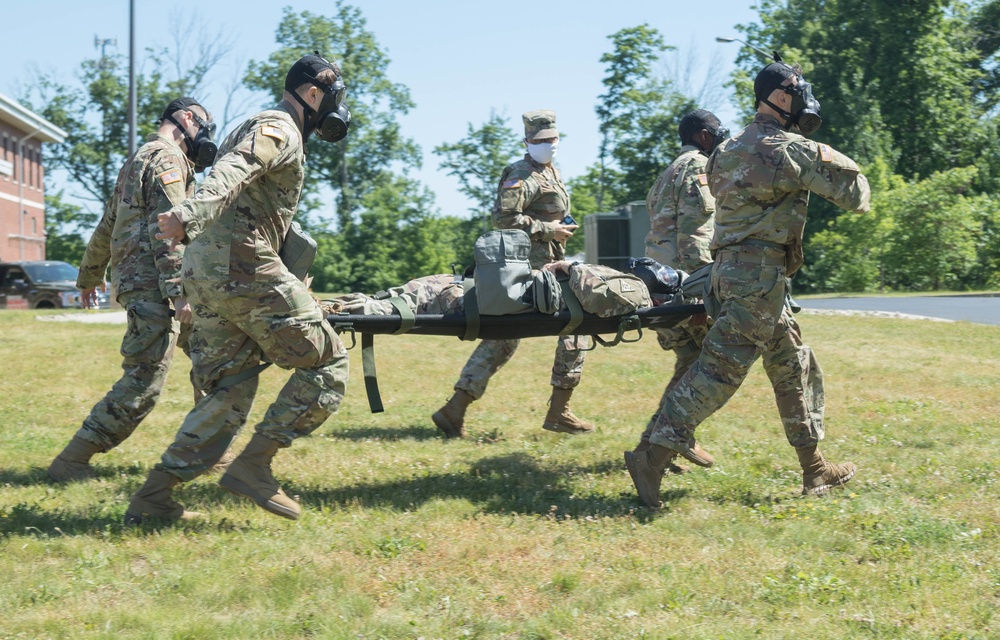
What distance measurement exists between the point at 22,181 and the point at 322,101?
5436cm

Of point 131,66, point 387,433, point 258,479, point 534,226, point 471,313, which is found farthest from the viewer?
point 131,66

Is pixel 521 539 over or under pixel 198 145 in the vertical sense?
under

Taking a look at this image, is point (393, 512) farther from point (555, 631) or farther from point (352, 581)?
point (555, 631)

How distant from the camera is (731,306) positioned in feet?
19.6

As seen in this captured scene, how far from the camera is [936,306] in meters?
24.2

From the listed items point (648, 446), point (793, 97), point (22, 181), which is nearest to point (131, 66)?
point (648, 446)

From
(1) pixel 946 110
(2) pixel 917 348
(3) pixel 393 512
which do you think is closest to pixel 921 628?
(3) pixel 393 512

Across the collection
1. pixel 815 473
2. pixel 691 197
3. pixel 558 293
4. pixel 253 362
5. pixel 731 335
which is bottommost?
pixel 815 473

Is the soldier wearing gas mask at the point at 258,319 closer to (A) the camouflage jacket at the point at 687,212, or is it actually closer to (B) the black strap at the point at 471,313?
(B) the black strap at the point at 471,313

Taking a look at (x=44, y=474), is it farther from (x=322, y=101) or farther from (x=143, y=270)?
(x=322, y=101)

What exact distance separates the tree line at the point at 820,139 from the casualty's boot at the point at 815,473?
32.6 meters

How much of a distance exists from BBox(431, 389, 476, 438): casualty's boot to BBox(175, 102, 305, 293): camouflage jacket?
10.3 ft

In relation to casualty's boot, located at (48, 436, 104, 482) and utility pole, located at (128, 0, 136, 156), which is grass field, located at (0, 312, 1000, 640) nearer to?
casualty's boot, located at (48, 436, 104, 482)

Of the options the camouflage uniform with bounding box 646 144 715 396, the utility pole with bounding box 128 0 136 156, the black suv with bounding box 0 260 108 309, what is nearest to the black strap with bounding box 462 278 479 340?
the camouflage uniform with bounding box 646 144 715 396
